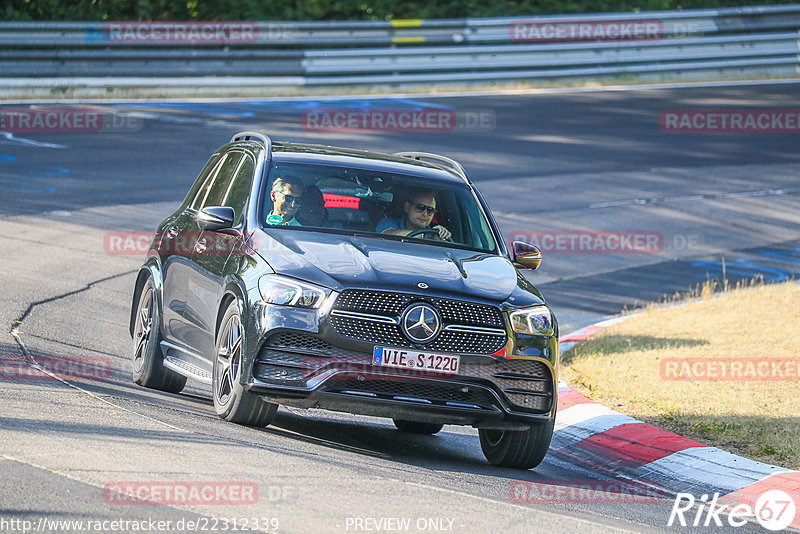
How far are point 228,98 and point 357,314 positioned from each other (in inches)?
755

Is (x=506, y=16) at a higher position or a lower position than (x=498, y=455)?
higher

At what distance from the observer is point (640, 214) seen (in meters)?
19.6

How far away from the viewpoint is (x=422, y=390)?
7.43m

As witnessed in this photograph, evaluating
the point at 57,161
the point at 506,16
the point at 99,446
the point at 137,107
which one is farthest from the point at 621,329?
the point at 506,16

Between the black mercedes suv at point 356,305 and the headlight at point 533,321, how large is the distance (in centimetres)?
1

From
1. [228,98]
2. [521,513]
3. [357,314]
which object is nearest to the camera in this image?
[521,513]

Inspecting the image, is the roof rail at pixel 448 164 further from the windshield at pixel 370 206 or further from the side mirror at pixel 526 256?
the side mirror at pixel 526 256

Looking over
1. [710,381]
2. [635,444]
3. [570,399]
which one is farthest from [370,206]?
[710,381]

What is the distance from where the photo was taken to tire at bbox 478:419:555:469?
788 cm

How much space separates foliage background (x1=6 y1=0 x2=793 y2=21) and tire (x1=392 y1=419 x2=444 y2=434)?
2199cm

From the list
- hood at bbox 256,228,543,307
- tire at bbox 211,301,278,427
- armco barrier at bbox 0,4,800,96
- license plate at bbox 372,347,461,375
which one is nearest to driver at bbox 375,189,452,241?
hood at bbox 256,228,543,307

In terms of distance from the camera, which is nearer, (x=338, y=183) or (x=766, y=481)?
(x=766, y=481)

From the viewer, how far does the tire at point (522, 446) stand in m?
7.88

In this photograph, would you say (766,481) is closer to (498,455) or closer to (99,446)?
(498,455)
